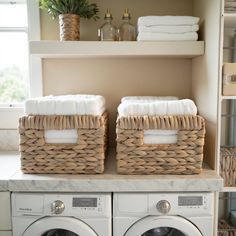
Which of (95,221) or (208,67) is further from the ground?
(208,67)

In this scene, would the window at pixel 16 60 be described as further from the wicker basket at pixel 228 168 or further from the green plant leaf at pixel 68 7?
the wicker basket at pixel 228 168

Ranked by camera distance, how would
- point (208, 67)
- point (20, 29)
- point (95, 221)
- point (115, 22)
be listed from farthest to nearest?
point (20, 29), point (115, 22), point (208, 67), point (95, 221)

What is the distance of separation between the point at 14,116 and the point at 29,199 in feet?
2.60

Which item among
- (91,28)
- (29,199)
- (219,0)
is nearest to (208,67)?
(219,0)

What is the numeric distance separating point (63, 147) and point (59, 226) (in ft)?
1.22

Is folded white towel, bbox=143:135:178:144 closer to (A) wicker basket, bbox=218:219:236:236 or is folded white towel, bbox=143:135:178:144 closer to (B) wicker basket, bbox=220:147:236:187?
(B) wicker basket, bbox=220:147:236:187

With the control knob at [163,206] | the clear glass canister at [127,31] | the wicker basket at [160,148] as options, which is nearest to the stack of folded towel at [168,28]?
the clear glass canister at [127,31]

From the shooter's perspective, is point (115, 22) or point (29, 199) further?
point (115, 22)

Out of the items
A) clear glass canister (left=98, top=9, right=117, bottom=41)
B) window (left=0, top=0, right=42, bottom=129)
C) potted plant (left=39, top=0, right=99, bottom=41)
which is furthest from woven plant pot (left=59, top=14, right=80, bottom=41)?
window (left=0, top=0, right=42, bottom=129)

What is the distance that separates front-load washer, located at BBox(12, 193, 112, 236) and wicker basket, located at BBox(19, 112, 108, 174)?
0.44 ft

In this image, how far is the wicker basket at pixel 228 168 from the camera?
1.52 m

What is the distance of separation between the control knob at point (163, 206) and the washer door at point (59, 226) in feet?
1.09

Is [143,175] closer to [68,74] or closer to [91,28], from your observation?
[68,74]

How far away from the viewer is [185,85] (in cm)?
194
